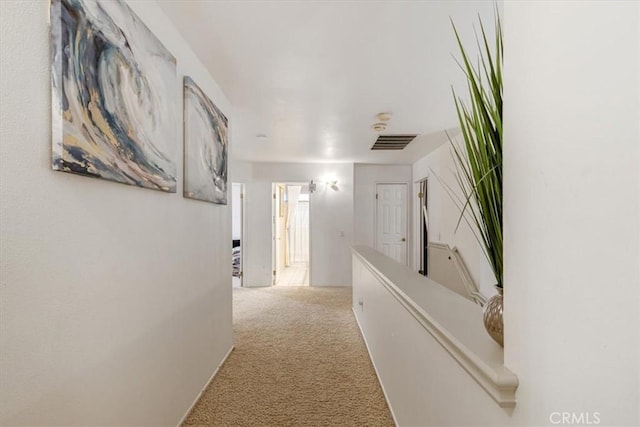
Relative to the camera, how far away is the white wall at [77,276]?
75cm

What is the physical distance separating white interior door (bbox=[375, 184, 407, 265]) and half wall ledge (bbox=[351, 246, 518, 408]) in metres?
4.13

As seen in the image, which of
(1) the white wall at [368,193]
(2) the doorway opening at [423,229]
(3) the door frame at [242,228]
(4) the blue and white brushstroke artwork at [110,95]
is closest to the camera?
(4) the blue and white brushstroke artwork at [110,95]

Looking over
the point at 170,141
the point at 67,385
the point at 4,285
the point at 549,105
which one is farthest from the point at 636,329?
the point at 170,141

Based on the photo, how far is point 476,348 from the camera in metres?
0.76

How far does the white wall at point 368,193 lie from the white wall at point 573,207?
194 inches

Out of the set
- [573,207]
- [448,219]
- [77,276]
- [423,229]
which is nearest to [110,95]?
[77,276]

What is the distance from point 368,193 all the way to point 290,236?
3.32m

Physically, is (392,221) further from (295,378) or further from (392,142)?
(295,378)

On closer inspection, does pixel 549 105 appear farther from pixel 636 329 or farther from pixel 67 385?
pixel 67 385

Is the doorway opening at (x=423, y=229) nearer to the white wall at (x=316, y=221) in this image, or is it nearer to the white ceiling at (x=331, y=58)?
the white wall at (x=316, y=221)

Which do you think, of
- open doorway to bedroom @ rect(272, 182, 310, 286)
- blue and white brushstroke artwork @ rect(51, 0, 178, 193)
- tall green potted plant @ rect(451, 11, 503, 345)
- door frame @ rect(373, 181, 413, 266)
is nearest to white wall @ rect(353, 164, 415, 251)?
door frame @ rect(373, 181, 413, 266)

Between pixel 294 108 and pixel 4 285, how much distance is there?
2.35 m

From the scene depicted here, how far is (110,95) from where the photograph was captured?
1.05 meters

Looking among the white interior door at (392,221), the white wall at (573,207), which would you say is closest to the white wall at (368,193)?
the white interior door at (392,221)
